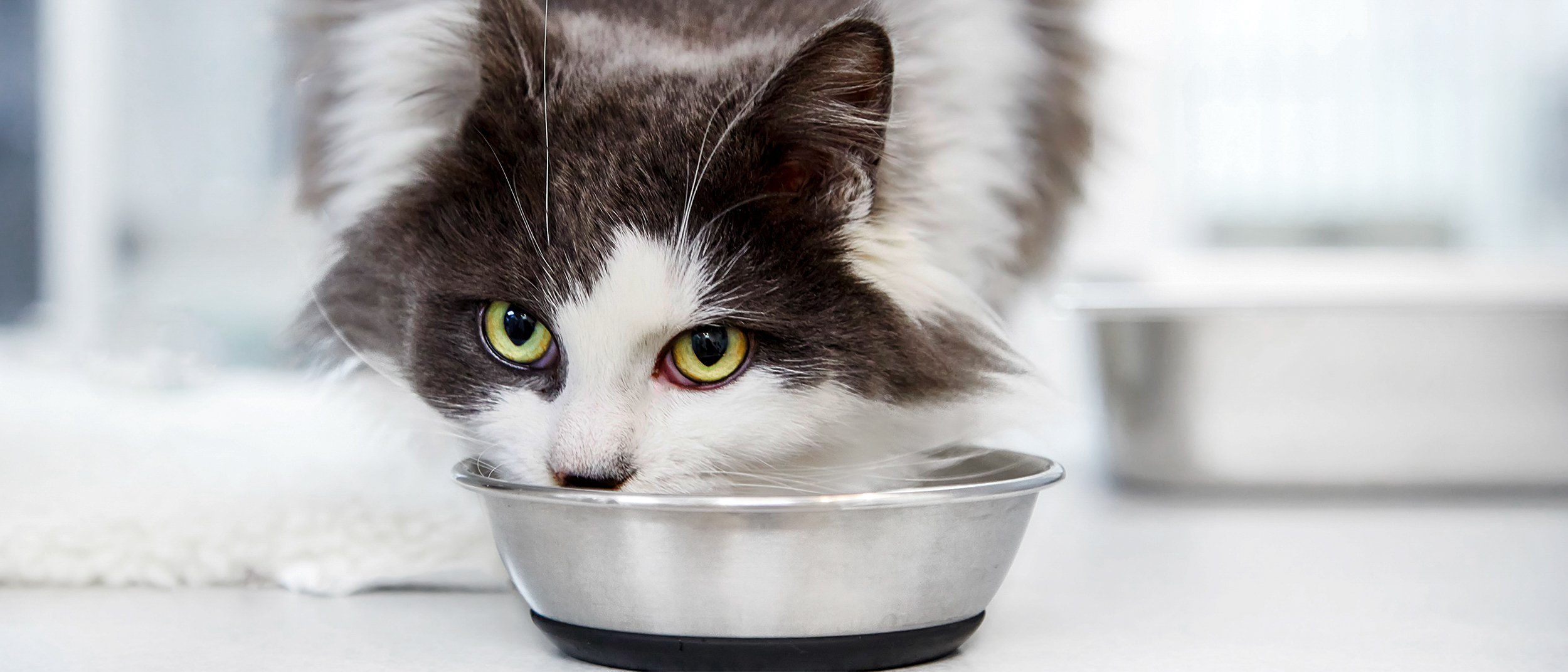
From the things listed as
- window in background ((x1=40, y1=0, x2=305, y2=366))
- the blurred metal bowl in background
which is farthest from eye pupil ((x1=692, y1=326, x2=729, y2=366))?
window in background ((x1=40, y1=0, x2=305, y2=366))

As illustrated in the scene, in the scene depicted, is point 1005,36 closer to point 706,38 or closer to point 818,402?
point 706,38

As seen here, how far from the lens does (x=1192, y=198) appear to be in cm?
408

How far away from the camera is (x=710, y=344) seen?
90 centimetres

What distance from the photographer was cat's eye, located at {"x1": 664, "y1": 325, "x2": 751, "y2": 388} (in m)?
0.89

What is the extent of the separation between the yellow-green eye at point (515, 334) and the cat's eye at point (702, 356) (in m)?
0.10

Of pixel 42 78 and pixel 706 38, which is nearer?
pixel 706 38

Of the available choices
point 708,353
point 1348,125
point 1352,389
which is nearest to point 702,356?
point 708,353

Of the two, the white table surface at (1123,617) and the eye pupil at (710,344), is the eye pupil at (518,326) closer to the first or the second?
the eye pupil at (710,344)

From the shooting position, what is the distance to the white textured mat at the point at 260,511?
3.67 ft

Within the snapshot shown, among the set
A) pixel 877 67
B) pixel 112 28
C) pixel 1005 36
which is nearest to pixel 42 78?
pixel 112 28

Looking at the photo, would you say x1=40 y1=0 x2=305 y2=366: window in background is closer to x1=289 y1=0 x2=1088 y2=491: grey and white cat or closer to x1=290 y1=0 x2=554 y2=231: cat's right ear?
x1=290 y1=0 x2=554 y2=231: cat's right ear

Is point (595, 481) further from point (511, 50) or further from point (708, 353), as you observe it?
point (511, 50)

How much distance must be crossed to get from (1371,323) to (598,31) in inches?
44.9

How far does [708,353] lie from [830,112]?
20 centimetres
